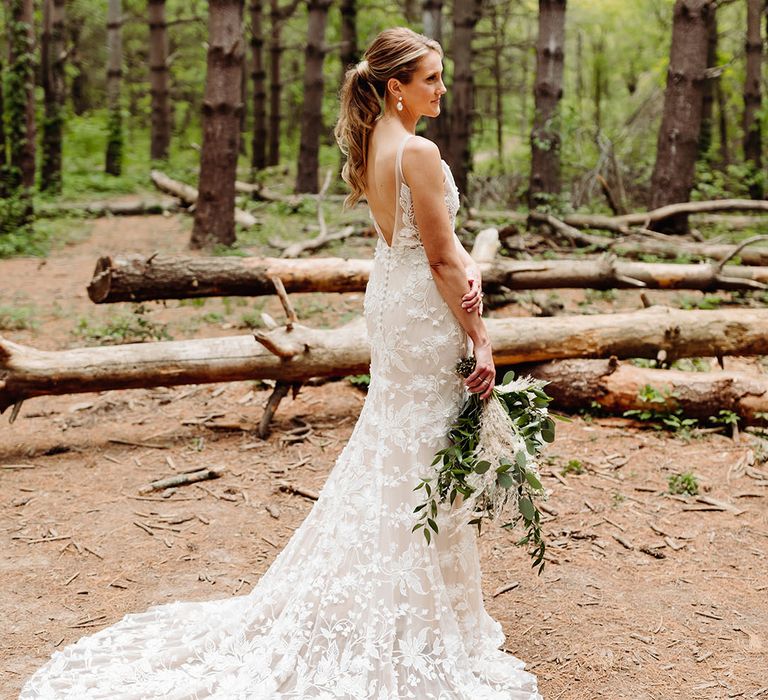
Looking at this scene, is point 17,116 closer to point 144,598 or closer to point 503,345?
point 503,345

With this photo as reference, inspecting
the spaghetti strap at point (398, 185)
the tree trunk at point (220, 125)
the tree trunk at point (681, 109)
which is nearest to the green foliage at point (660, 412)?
the spaghetti strap at point (398, 185)

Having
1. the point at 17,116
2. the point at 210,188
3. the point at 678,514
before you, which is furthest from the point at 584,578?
the point at 17,116

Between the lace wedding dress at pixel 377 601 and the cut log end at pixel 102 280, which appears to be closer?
the lace wedding dress at pixel 377 601

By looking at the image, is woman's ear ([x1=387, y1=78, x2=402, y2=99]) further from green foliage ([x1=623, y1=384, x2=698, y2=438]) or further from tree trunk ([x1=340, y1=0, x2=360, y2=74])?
tree trunk ([x1=340, y1=0, x2=360, y2=74])

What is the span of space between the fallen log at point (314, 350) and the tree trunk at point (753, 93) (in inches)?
421

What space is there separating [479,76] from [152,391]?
85.4 ft

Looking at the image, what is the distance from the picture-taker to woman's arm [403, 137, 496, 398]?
331 centimetres

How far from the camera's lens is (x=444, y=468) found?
137 inches

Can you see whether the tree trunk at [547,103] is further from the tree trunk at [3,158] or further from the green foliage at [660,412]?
the tree trunk at [3,158]

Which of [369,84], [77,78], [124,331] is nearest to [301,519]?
[369,84]

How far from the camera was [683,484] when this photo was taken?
5.79m

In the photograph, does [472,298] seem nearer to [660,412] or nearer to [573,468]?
[573,468]

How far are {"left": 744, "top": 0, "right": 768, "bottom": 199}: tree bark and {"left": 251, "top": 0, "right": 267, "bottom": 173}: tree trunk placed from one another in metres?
11.8

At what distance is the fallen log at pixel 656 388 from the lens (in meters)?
6.72
